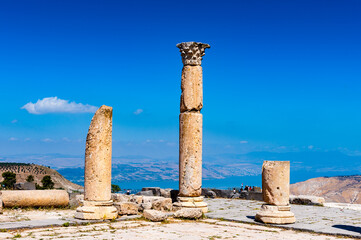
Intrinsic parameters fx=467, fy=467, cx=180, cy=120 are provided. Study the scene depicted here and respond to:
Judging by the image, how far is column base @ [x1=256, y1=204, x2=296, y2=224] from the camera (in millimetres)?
12938

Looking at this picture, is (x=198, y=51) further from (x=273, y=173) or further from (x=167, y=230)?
(x=167, y=230)

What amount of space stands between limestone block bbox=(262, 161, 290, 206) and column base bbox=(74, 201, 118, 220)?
4422 millimetres

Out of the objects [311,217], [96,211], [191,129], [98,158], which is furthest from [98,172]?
[311,217]

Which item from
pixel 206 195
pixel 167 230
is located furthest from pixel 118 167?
pixel 167 230

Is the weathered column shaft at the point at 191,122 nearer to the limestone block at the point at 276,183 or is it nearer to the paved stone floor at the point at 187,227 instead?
the paved stone floor at the point at 187,227

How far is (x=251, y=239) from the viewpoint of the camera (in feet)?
34.1

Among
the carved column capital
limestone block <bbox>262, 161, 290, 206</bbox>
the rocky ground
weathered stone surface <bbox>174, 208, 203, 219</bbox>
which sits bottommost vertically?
the rocky ground

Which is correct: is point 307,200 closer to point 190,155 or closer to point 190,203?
point 190,203

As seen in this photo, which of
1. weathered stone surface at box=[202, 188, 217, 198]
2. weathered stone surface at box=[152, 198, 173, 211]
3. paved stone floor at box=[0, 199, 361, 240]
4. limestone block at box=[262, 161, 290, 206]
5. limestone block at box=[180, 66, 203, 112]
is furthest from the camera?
weathered stone surface at box=[202, 188, 217, 198]

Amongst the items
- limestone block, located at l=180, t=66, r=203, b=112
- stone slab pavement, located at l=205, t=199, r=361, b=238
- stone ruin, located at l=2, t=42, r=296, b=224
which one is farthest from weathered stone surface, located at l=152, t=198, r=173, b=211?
limestone block, located at l=180, t=66, r=203, b=112

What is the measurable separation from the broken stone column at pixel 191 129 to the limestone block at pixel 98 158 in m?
3.08

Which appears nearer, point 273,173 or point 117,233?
point 117,233

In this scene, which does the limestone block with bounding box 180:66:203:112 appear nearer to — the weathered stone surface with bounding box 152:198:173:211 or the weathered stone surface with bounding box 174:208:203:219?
the weathered stone surface with bounding box 152:198:173:211

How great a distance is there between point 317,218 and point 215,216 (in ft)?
10.2
